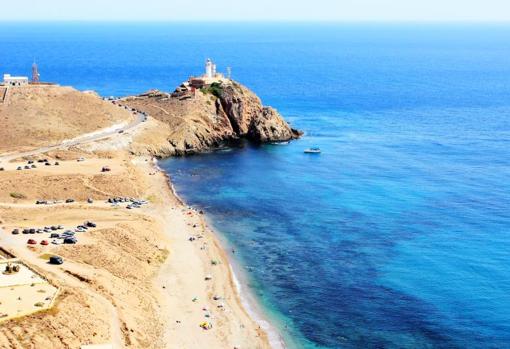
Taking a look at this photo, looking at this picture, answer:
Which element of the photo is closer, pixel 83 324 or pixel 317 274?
pixel 83 324

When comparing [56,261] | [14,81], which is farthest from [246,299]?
[14,81]

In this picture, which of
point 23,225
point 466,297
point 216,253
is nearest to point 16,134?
point 23,225

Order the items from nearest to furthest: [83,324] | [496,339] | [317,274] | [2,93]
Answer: [83,324]
[496,339]
[317,274]
[2,93]

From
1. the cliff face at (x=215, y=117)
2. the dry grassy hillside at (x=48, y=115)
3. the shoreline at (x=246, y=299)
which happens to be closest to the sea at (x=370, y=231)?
the shoreline at (x=246, y=299)

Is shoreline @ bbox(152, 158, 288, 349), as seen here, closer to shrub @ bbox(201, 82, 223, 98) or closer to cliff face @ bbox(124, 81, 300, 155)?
cliff face @ bbox(124, 81, 300, 155)

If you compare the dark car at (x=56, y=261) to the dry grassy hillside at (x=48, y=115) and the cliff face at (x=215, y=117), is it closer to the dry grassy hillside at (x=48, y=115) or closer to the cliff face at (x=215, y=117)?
the dry grassy hillside at (x=48, y=115)

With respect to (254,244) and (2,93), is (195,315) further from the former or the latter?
(2,93)
